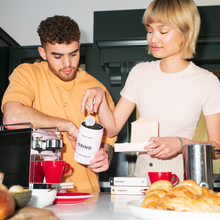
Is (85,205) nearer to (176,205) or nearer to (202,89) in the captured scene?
(176,205)

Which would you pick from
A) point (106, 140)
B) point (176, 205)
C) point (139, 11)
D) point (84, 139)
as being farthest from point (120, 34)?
point (176, 205)

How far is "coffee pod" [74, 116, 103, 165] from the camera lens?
0.88 m

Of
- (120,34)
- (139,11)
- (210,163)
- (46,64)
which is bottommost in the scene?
(210,163)

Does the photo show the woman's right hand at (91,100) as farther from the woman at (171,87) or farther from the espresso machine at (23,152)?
the espresso machine at (23,152)

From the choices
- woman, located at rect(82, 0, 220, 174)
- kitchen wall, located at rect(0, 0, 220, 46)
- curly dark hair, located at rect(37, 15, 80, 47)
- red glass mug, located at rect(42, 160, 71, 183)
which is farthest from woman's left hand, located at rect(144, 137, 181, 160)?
kitchen wall, located at rect(0, 0, 220, 46)

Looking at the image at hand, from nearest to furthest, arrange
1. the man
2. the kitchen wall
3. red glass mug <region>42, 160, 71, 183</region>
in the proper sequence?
red glass mug <region>42, 160, 71, 183</region> < the man < the kitchen wall

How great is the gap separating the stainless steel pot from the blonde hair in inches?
25.9

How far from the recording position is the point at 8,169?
0.86 metres

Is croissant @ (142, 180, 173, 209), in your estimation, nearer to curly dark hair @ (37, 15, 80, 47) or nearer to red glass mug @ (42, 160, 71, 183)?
red glass mug @ (42, 160, 71, 183)

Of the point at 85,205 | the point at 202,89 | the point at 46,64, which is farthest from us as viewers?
the point at 46,64

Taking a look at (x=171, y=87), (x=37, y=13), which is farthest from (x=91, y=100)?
(x=37, y=13)

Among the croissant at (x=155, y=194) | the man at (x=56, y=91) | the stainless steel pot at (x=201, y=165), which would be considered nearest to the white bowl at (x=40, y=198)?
the croissant at (x=155, y=194)

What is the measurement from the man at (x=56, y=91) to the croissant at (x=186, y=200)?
872mm

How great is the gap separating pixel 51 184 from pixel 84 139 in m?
0.18
